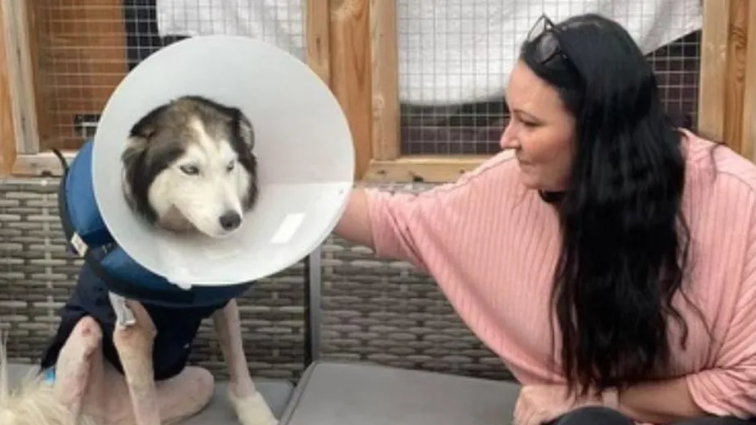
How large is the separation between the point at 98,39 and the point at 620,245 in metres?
1.21

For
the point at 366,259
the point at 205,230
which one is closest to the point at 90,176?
the point at 205,230

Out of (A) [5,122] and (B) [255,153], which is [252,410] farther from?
(A) [5,122]

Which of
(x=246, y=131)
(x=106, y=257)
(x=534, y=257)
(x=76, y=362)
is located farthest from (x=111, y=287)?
(x=534, y=257)

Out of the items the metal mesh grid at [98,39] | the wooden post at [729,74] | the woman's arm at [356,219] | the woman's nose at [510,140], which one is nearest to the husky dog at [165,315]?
the woman's arm at [356,219]

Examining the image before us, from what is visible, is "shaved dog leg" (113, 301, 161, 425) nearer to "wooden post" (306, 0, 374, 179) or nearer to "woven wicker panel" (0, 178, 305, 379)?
"woven wicker panel" (0, 178, 305, 379)

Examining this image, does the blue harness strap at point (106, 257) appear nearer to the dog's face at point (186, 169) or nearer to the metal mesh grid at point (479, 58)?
the dog's face at point (186, 169)

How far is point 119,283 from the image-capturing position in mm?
1805

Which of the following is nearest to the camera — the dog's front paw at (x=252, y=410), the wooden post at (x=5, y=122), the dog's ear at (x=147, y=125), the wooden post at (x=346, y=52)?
the dog's ear at (x=147, y=125)

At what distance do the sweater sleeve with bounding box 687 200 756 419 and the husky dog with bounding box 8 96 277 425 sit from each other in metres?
0.72

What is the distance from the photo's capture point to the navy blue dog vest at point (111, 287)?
1.80 m

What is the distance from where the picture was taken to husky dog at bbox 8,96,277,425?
1729 millimetres

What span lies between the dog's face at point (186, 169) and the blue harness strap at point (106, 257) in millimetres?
80

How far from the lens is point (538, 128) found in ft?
5.43

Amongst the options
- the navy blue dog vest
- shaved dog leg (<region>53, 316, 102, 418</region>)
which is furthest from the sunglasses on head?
shaved dog leg (<region>53, 316, 102, 418</region>)
